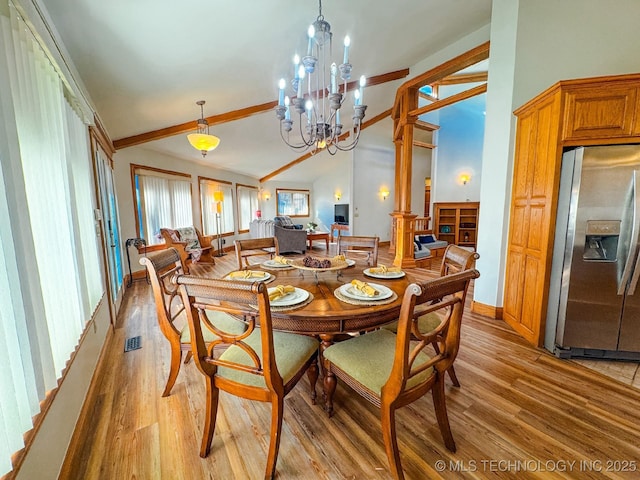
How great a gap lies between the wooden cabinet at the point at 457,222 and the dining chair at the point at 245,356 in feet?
23.2

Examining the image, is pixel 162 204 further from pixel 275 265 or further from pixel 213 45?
pixel 275 265

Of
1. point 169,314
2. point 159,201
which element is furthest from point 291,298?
point 159,201

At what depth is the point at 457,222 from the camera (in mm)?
7375

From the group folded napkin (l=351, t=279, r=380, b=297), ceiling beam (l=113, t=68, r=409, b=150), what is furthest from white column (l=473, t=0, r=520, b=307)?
ceiling beam (l=113, t=68, r=409, b=150)

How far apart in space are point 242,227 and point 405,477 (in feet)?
26.9

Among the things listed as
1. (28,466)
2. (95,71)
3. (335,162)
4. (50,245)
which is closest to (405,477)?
(28,466)

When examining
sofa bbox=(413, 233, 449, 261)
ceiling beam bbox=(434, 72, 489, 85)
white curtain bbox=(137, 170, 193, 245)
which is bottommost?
sofa bbox=(413, 233, 449, 261)

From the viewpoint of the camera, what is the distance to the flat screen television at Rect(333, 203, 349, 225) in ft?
29.7

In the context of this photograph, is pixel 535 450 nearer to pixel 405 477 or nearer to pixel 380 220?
pixel 405 477

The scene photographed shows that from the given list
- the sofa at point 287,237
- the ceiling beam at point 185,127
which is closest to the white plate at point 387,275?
the ceiling beam at point 185,127

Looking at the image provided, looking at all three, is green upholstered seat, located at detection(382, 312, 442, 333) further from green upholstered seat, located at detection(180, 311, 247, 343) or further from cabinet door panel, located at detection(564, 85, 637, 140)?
cabinet door panel, located at detection(564, 85, 637, 140)

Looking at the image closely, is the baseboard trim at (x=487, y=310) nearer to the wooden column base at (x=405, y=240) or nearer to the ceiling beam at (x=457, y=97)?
the wooden column base at (x=405, y=240)

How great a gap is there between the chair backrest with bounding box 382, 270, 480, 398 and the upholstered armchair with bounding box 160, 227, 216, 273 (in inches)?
175

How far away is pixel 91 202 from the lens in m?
2.39
